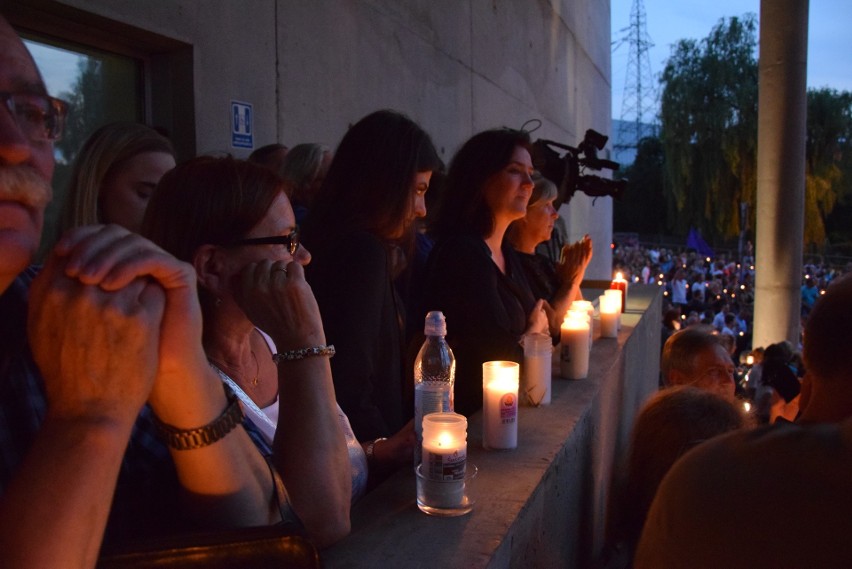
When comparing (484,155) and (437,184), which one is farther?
(437,184)

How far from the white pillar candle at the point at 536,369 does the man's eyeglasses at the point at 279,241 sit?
44.9 inches

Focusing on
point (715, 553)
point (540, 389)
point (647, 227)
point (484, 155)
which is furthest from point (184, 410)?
point (647, 227)

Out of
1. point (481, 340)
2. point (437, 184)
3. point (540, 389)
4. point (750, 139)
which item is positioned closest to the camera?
point (540, 389)

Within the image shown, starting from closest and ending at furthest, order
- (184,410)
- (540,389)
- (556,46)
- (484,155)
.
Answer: (184,410)
(540,389)
(484,155)
(556,46)

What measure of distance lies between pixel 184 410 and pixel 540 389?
5.52 ft

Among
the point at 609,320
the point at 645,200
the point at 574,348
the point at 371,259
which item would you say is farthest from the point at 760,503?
the point at 645,200

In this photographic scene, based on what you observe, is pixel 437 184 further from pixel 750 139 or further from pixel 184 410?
pixel 750 139

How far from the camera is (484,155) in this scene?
10.8 feet

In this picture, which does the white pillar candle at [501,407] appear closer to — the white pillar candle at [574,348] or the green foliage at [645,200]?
the white pillar candle at [574,348]

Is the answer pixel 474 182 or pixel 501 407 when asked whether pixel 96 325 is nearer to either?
pixel 501 407

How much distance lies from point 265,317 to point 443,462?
498 mm

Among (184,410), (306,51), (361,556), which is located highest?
(306,51)

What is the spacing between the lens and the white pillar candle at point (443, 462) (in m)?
1.65

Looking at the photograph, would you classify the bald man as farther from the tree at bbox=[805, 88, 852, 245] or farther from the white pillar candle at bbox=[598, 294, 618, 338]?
the tree at bbox=[805, 88, 852, 245]
